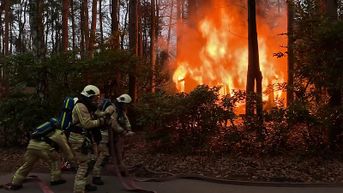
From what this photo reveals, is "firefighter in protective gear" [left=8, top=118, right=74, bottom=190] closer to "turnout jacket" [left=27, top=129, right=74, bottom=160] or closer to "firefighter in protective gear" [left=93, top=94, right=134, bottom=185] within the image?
"turnout jacket" [left=27, top=129, right=74, bottom=160]

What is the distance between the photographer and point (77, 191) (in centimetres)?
783

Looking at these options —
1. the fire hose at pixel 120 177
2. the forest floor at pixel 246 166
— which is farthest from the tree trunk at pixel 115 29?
the fire hose at pixel 120 177

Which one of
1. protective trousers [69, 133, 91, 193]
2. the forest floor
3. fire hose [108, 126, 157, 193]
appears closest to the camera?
protective trousers [69, 133, 91, 193]

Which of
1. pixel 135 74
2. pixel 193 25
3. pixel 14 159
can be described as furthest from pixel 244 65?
pixel 14 159

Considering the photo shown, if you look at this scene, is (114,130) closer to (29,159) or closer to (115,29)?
(29,159)

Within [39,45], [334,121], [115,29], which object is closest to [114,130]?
[334,121]

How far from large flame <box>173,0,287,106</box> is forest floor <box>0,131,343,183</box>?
11.3m

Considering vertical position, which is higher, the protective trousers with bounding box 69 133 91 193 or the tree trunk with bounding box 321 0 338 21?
the tree trunk with bounding box 321 0 338 21

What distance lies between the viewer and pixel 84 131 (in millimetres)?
8430

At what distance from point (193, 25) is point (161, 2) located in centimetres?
1383

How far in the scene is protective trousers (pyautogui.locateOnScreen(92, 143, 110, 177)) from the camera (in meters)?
9.02

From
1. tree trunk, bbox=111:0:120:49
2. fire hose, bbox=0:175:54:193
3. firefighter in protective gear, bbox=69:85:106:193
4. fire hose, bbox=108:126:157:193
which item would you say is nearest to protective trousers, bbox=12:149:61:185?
fire hose, bbox=0:175:54:193

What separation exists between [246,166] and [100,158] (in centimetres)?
335

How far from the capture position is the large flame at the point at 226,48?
74.8 ft
